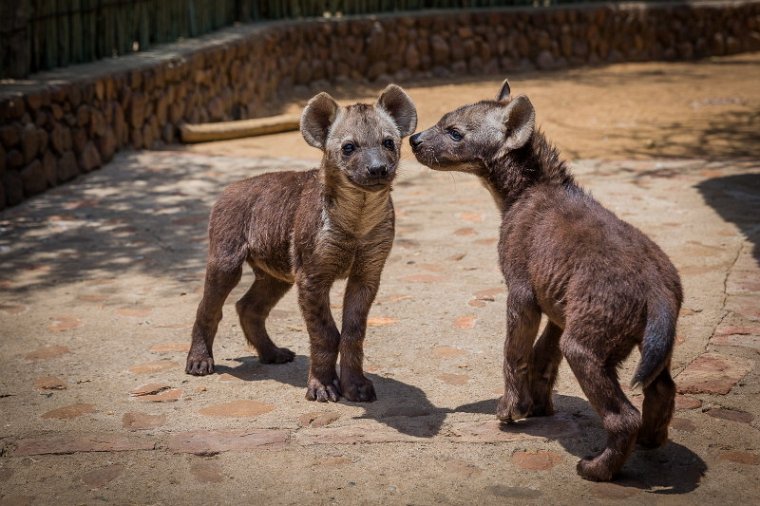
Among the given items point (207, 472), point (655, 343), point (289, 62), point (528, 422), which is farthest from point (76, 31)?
point (655, 343)

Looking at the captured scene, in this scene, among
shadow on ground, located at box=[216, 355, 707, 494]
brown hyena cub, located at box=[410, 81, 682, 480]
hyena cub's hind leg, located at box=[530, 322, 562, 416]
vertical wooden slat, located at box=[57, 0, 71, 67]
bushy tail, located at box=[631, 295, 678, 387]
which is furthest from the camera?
vertical wooden slat, located at box=[57, 0, 71, 67]

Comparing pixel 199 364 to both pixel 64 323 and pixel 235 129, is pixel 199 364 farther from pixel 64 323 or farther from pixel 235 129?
pixel 235 129

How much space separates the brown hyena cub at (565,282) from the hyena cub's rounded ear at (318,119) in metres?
0.45

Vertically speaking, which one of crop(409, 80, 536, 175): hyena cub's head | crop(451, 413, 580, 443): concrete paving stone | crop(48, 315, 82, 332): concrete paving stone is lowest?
crop(451, 413, 580, 443): concrete paving stone

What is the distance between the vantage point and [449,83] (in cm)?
1680

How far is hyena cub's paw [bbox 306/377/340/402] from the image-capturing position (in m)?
5.06

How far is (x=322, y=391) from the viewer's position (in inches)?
200

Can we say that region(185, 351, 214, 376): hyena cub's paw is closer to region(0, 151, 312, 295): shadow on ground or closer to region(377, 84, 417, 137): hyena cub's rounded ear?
region(377, 84, 417, 137): hyena cub's rounded ear

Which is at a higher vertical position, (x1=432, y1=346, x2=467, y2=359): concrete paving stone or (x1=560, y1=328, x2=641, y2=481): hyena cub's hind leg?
(x1=560, y1=328, x2=641, y2=481): hyena cub's hind leg

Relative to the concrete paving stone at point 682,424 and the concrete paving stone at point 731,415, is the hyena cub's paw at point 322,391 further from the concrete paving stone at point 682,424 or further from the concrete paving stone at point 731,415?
the concrete paving stone at point 731,415

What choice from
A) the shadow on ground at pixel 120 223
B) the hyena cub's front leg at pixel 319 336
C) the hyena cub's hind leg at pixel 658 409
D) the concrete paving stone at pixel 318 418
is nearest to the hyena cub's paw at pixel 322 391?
the hyena cub's front leg at pixel 319 336

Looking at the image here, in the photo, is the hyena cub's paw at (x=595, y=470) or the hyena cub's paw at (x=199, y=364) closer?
the hyena cub's paw at (x=595, y=470)

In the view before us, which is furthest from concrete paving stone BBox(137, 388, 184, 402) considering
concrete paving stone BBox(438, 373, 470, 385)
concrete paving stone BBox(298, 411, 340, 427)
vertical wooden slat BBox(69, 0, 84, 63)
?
vertical wooden slat BBox(69, 0, 84, 63)

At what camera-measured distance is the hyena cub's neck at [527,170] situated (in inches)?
190
